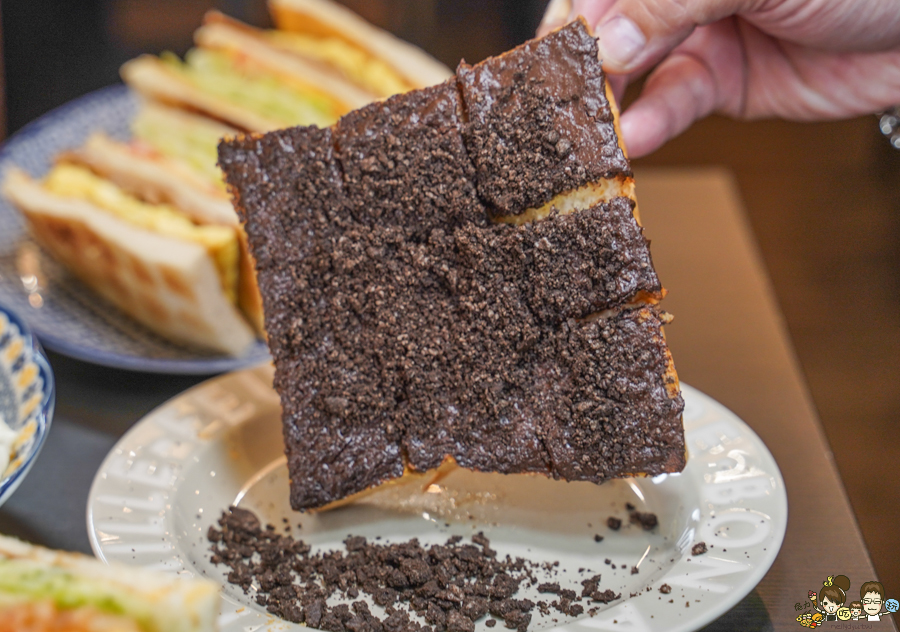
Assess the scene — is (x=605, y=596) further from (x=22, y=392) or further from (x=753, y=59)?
(x=753, y=59)

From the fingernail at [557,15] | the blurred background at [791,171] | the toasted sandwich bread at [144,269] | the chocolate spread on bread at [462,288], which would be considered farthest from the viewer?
the blurred background at [791,171]

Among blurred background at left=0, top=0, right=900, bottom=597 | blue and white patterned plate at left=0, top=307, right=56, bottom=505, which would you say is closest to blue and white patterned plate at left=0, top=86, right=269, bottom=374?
blue and white patterned plate at left=0, top=307, right=56, bottom=505

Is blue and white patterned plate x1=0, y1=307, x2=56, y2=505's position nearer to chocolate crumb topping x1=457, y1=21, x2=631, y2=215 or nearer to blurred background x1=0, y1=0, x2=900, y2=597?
chocolate crumb topping x1=457, y1=21, x2=631, y2=215

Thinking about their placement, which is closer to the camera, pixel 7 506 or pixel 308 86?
pixel 7 506

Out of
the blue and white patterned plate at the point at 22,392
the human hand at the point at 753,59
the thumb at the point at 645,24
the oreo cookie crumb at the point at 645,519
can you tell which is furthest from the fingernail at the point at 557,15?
the blue and white patterned plate at the point at 22,392

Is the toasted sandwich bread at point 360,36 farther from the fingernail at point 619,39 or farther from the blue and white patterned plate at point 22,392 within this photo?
the blue and white patterned plate at point 22,392

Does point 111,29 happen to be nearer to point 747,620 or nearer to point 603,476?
point 603,476

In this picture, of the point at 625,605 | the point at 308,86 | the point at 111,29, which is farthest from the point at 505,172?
the point at 111,29

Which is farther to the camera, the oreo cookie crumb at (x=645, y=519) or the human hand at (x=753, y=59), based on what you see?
the human hand at (x=753, y=59)
